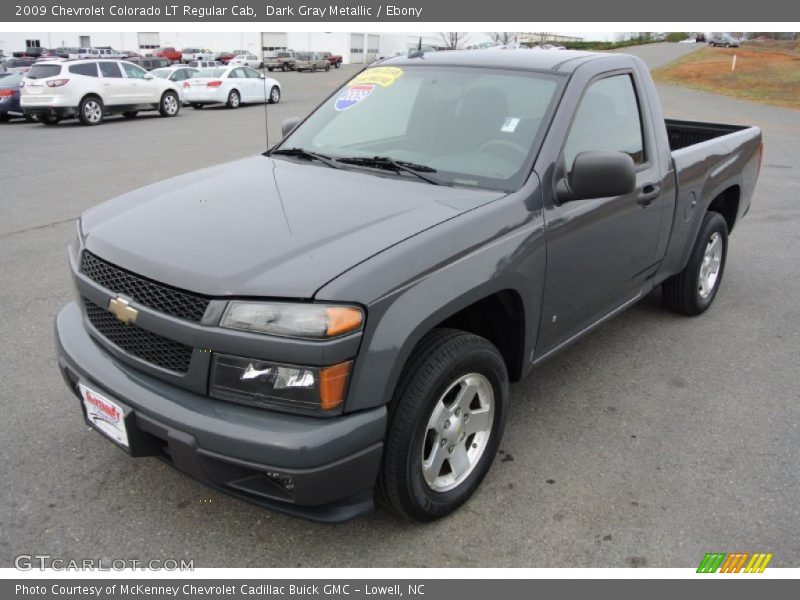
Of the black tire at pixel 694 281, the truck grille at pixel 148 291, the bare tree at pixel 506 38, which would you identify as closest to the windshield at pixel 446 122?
the truck grille at pixel 148 291

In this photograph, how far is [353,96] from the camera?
13.0 feet

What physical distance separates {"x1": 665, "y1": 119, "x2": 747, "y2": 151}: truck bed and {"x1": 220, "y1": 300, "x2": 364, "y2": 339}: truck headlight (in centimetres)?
434

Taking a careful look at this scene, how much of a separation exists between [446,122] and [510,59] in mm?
594

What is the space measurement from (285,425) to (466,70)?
7.41 ft

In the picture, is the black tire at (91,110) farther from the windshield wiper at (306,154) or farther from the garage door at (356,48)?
the garage door at (356,48)

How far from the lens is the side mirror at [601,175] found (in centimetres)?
Result: 295

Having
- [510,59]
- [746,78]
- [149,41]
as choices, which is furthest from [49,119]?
[149,41]

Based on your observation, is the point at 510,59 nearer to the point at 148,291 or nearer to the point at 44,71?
the point at 148,291

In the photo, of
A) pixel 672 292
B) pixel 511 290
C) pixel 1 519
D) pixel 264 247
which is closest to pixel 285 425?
pixel 264 247

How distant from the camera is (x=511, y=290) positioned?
9.65 feet

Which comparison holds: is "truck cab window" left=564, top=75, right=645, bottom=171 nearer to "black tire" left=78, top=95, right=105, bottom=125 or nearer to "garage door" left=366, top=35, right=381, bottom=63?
"black tire" left=78, top=95, right=105, bottom=125

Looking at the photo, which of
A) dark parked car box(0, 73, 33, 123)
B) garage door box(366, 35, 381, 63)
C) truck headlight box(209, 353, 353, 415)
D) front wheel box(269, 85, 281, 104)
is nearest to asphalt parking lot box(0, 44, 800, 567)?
truck headlight box(209, 353, 353, 415)

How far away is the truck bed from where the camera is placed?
569 cm

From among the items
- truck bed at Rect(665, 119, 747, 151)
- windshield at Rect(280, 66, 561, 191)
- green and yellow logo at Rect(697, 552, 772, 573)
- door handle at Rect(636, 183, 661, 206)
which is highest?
windshield at Rect(280, 66, 561, 191)
